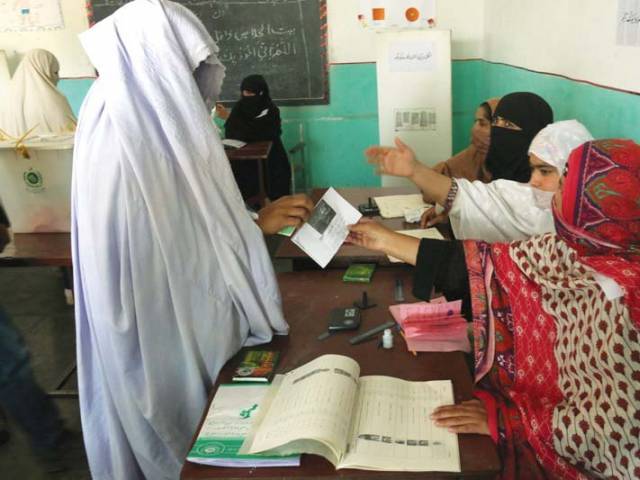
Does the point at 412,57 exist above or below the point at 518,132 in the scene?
above

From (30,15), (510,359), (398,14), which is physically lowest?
(510,359)

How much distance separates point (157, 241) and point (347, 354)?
504 mm

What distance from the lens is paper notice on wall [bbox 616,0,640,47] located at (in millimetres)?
1655

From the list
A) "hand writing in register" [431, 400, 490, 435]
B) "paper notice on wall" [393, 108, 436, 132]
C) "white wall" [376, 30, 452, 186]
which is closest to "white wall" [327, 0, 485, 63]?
"white wall" [376, 30, 452, 186]

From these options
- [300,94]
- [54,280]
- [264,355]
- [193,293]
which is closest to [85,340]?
[193,293]

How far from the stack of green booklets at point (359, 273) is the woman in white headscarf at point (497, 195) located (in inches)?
5.8

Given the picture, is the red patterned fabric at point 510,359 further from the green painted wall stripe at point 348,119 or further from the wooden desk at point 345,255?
the green painted wall stripe at point 348,119

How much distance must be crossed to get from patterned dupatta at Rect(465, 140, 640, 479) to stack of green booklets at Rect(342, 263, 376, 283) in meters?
0.45

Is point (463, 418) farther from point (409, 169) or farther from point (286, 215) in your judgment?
point (409, 169)

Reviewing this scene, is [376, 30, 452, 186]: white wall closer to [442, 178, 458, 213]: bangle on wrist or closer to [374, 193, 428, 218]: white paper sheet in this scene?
[374, 193, 428, 218]: white paper sheet

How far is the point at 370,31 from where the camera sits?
448 cm

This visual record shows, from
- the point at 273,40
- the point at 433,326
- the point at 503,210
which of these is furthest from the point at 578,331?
the point at 273,40

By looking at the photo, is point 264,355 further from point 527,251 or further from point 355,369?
point 527,251

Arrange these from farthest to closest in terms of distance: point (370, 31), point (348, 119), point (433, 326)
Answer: point (348, 119) → point (370, 31) → point (433, 326)
